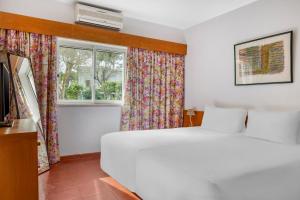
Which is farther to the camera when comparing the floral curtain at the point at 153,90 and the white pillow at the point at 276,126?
the floral curtain at the point at 153,90

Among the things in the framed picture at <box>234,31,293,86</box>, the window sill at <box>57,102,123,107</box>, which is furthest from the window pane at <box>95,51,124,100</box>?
the framed picture at <box>234,31,293,86</box>

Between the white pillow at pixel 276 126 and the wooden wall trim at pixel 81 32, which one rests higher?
the wooden wall trim at pixel 81 32

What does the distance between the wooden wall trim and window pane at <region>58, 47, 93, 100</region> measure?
374 mm

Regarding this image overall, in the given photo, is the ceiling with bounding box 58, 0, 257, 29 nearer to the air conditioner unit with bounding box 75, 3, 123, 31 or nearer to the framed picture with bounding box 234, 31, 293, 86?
the air conditioner unit with bounding box 75, 3, 123, 31

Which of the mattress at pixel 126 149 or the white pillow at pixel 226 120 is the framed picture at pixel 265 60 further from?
the mattress at pixel 126 149

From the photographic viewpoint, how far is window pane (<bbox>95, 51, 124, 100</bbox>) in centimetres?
382

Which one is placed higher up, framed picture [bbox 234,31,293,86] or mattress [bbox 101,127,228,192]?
framed picture [bbox 234,31,293,86]

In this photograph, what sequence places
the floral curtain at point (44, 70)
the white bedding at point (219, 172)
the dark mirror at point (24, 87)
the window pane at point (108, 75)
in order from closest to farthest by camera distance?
the white bedding at point (219, 172)
the dark mirror at point (24, 87)
the floral curtain at point (44, 70)
the window pane at point (108, 75)

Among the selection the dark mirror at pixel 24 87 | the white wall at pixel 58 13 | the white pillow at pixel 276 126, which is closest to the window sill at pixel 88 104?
the dark mirror at pixel 24 87

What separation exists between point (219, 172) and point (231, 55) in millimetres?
2507

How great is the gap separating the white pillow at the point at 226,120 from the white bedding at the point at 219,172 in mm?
784

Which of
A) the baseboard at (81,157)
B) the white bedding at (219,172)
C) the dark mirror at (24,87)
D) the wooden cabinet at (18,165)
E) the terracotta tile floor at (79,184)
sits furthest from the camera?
the baseboard at (81,157)

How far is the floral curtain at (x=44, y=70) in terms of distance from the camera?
9.58 feet

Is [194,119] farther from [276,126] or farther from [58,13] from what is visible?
[58,13]
